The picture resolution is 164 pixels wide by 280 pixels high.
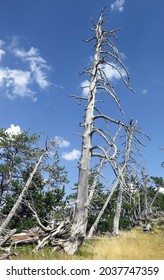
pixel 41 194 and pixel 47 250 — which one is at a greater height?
pixel 41 194

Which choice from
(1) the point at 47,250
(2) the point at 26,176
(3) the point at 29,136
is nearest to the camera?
(1) the point at 47,250

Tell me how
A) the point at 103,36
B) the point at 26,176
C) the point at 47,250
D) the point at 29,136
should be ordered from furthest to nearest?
the point at 29,136 < the point at 26,176 < the point at 103,36 < the point at 47,250

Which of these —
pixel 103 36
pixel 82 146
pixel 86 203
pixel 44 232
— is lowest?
pixel 44 232

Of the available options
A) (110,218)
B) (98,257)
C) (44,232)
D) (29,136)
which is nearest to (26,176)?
(29,136)

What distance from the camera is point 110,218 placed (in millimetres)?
31281

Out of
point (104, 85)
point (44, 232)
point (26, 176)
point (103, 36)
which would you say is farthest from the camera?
point (26, 176)
